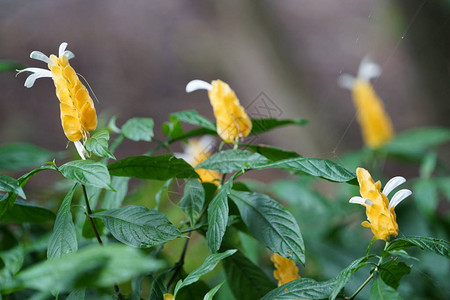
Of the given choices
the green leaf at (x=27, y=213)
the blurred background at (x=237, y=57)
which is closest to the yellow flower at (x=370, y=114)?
the blurred background at (x=237, y=57)

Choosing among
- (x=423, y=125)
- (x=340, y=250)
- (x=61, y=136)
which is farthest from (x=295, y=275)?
(x=61, y=136)

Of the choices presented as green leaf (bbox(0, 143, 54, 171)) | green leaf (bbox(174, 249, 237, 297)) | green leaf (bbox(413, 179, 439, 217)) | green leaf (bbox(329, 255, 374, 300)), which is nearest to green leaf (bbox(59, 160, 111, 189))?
green leaf (bbox(174, 249, 237, 297))

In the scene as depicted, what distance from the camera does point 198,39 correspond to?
14.4ft

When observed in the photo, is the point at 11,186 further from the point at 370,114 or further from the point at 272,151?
the point at 370,114

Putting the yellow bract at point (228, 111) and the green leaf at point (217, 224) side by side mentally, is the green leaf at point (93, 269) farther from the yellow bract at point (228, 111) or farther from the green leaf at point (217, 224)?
the yellow bract at point (228, 111)

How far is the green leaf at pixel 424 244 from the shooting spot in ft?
1.52

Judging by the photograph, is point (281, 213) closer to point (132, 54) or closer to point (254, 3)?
point (254, 3)

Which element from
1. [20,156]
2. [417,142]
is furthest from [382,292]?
[417,142]

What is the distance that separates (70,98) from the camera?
0.51 m

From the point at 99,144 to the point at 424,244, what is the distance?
1.09ft

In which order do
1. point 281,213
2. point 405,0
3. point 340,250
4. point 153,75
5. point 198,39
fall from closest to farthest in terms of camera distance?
point 281,213 < point 340,250 < point 405,0 < point 153,75 < point 198,39

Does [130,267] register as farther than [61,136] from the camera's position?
No

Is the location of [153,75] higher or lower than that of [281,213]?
higher

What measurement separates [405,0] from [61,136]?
227 cm
